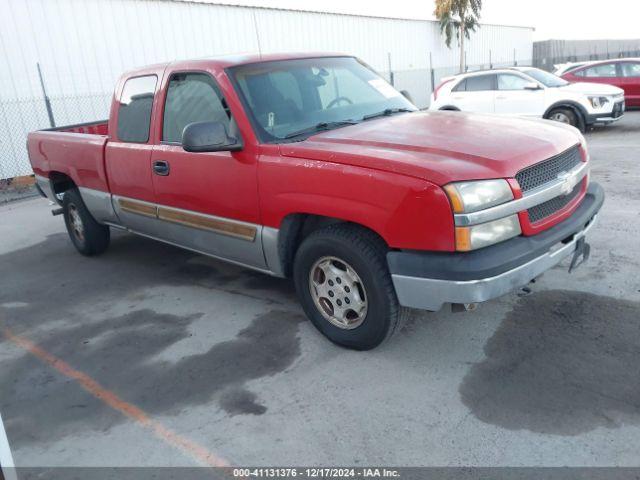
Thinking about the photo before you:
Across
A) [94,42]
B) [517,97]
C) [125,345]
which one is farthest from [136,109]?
[517,97]

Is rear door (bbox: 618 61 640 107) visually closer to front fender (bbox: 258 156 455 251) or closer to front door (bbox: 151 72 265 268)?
front door (bbox: 151 72 265 268)

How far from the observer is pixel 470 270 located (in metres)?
2.97

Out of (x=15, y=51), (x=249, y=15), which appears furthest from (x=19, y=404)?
(x=249, y=15)

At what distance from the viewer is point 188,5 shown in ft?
47.6

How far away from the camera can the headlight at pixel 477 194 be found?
295 cm

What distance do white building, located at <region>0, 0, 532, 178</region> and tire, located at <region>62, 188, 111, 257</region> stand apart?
14.0 ft

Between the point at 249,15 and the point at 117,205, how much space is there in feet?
40.9

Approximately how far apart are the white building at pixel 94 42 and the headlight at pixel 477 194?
6.84 meters

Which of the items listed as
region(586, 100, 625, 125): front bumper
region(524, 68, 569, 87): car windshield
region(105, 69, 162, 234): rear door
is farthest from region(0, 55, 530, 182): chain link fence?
region(586, 100, 625, 125): front bumper

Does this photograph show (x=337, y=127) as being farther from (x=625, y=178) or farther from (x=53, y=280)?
(x=625, y=178)

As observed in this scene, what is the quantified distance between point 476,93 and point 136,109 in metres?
9.64

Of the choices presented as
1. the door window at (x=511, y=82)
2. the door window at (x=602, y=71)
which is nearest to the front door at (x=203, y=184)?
the door window at (x=511, y=82)

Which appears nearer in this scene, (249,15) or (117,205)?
(117,205)

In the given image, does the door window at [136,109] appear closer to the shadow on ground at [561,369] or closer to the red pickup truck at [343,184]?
the red pickup truck at [343,184]
